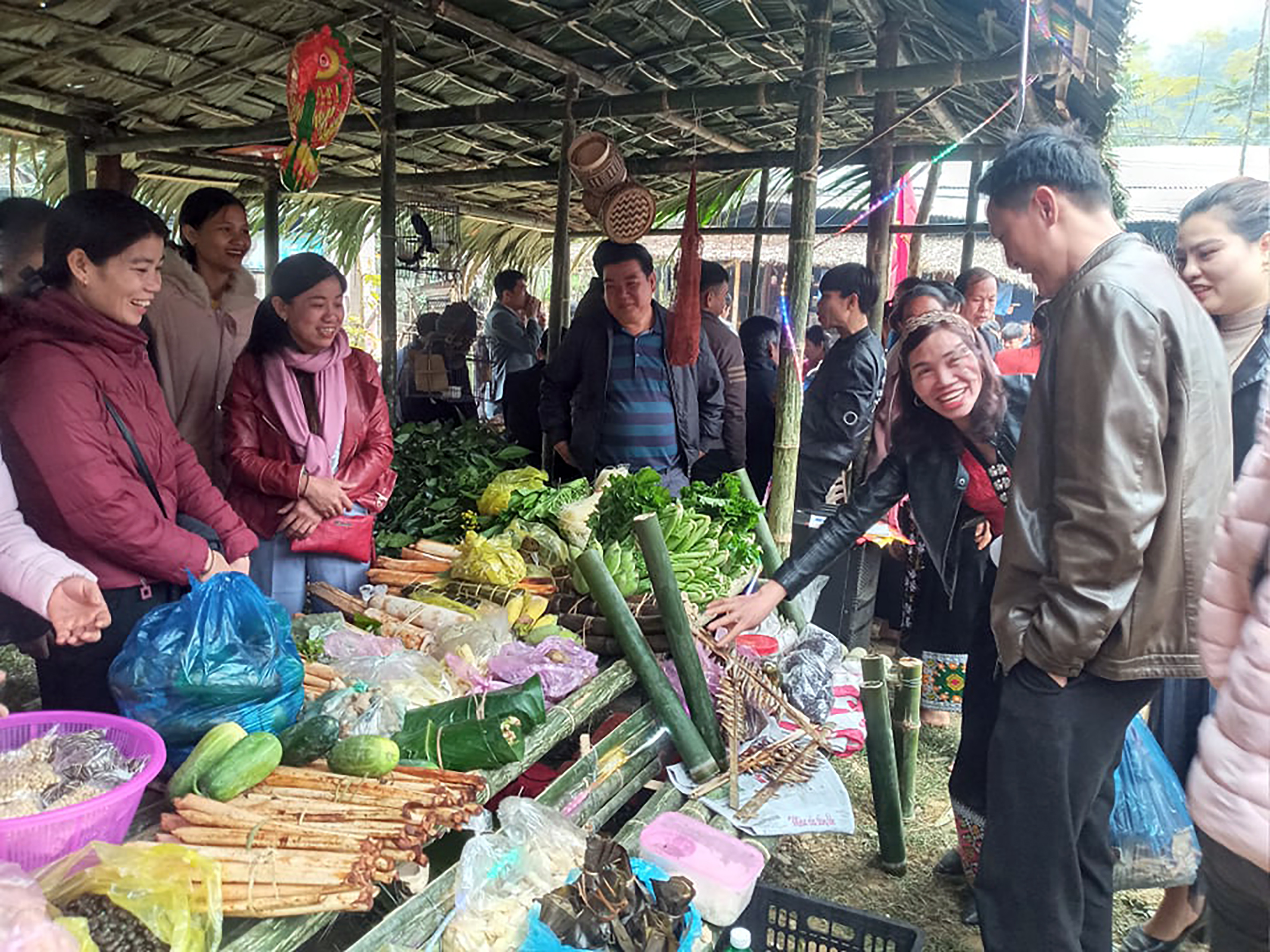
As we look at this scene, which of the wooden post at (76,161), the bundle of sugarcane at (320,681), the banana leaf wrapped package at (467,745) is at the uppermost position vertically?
the wooden post at (76,161)

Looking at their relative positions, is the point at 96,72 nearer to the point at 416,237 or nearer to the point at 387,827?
the point at 416,237

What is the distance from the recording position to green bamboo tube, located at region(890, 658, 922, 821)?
142 inches

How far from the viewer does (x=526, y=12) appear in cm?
572

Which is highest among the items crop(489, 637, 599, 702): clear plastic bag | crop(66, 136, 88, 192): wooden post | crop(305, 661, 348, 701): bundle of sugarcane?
crop(66, 136, 88, 192): wooden post

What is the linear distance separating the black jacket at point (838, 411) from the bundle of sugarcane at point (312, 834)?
12.0 feet

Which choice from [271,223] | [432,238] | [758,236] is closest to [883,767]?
[758,236]

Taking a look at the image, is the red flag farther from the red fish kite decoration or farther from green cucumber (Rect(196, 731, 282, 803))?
green cucumber (Rect(196, 731, 282, 803))

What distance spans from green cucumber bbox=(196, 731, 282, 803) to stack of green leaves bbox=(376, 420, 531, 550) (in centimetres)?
276

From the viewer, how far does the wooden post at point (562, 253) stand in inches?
245

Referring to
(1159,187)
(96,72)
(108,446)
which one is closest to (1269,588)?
(108,446)

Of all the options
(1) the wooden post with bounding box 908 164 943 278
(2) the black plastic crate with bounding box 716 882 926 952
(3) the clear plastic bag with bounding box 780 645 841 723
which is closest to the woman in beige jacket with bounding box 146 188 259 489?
(3) the clear plastic bag with bounding box 780 645 841 723

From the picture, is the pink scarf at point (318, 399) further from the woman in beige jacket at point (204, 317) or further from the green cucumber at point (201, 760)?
the green cucumber at point (201, 760)

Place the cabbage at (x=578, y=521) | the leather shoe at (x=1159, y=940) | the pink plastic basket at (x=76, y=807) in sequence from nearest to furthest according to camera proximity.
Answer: the pink plastic basket at (x=76, y=807) < the leather shoe at (x=1159, y=940) < the cabbage at (x=578, y=521)

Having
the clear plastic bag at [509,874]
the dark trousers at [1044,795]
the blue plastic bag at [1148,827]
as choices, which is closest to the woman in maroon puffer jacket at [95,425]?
the clear plastic bag at [509,874]
